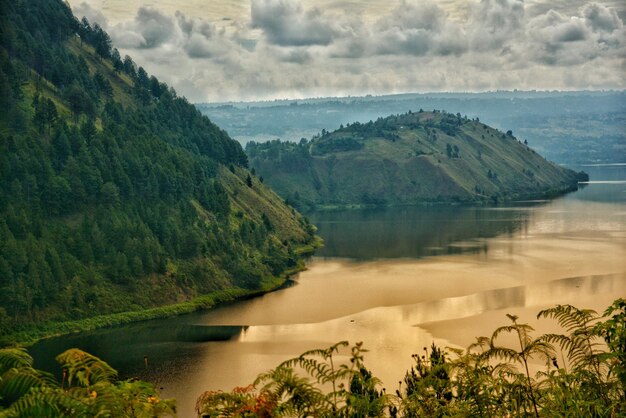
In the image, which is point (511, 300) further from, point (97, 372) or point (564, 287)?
point (97, 372)

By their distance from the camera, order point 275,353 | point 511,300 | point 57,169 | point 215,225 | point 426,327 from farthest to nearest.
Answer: point 215,225 → point 57,169 → point 511,300 → point 426,327 → point 275,353

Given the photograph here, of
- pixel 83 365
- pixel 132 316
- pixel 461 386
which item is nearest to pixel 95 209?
pixel 132 316

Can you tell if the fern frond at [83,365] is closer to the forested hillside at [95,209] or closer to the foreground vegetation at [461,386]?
the foreground vegetation at [461,386]

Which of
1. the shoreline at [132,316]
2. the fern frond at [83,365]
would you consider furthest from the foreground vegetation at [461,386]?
the shoreline at [132,316]

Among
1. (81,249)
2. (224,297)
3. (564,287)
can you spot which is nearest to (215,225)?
(224,297)

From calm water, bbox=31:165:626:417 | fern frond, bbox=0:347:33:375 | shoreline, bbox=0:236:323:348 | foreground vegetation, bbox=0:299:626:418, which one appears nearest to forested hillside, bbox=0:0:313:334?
shoreline, bbox=0:236:323:348

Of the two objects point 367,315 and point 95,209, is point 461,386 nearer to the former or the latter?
point 367,315
